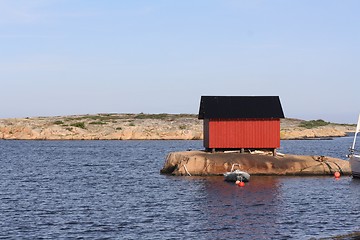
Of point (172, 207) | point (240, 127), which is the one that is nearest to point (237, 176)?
point (240, 127)

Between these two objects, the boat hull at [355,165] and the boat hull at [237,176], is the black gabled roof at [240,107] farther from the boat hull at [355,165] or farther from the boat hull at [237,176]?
the boat hull at [237,176]

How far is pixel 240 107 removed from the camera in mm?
55188

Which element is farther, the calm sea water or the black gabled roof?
the black gabled roof

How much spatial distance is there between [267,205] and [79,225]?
11551mm

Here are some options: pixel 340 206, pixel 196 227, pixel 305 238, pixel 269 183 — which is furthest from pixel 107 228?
pixel 269 183

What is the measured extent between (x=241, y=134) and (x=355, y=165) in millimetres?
9637

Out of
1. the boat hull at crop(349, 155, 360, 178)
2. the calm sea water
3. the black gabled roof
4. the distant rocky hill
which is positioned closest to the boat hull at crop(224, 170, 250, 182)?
the calm sea water

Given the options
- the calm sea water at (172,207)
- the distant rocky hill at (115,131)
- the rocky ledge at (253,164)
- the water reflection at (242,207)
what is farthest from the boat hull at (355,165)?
the distant rocky hill at (115,131)

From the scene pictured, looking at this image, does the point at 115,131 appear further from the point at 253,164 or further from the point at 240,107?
the point at 253,164

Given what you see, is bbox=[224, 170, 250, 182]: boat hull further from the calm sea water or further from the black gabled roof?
the black gabled roof

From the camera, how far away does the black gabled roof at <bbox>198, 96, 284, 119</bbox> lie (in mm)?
54469

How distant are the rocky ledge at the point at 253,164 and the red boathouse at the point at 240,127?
4.51ft

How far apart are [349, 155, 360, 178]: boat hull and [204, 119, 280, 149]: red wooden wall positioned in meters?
6.39

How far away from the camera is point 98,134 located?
149 metres
